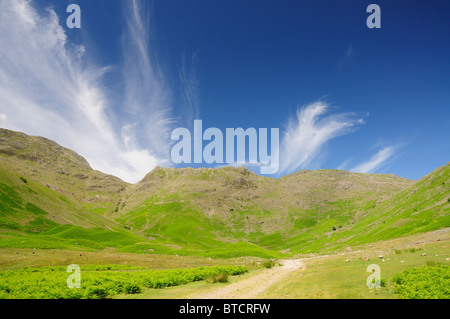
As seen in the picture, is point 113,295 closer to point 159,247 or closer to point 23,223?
point 159,247

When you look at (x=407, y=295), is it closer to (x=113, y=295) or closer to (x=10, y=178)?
(x=113, y=295)

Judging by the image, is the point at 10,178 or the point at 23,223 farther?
the point at 10,178

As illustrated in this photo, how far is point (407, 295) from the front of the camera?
1476 centimetres

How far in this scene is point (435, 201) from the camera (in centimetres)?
11344

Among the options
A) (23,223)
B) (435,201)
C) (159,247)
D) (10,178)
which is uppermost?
(10,178)

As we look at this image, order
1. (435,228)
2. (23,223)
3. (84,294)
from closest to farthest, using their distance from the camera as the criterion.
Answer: (84,294)
(435,228)
(23,223)

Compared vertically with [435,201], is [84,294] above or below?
below
